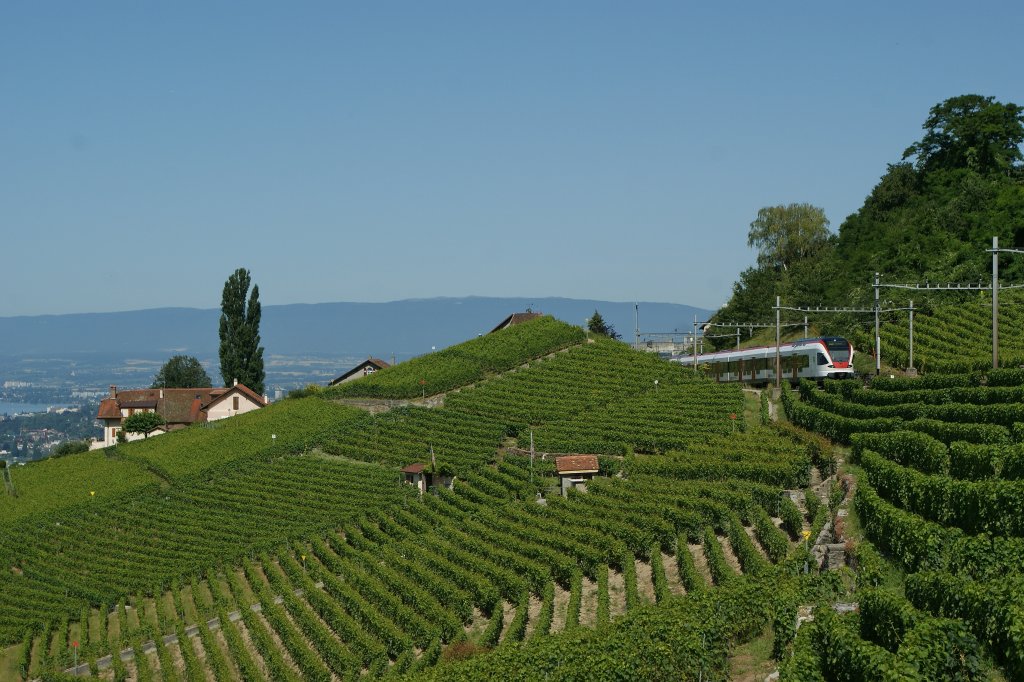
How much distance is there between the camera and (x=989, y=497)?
23.8 m

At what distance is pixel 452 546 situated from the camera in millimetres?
37812

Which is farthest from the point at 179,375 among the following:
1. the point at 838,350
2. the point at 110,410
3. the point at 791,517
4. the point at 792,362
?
the point at 791,517

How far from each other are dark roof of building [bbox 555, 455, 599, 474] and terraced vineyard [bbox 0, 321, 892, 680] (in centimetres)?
80

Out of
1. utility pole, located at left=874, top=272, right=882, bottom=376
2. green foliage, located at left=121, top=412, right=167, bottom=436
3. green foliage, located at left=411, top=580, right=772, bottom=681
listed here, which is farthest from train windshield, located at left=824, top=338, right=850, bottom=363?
green foliage, located at left=121, top=412, right=167, bottom=436

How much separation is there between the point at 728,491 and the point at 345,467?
2233 centimetres

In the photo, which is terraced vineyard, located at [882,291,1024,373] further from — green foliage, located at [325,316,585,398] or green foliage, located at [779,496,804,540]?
green foliage, located at [325,316,585,398]

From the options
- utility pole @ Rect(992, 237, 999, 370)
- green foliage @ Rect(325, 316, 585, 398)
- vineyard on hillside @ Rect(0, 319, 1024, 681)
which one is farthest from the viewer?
green foliage @ Rect(325, 316, 585, 398)

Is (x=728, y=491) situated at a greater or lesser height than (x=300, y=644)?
greater

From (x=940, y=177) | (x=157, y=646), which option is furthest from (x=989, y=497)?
(x=940, y=177)

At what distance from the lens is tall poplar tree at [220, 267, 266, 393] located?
91250mm

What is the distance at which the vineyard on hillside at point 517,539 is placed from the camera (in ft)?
77.5

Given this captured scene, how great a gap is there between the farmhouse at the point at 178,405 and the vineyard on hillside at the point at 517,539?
22.3 meters

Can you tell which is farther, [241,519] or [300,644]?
[241,519]

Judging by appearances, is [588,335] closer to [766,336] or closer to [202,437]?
[766,336]
